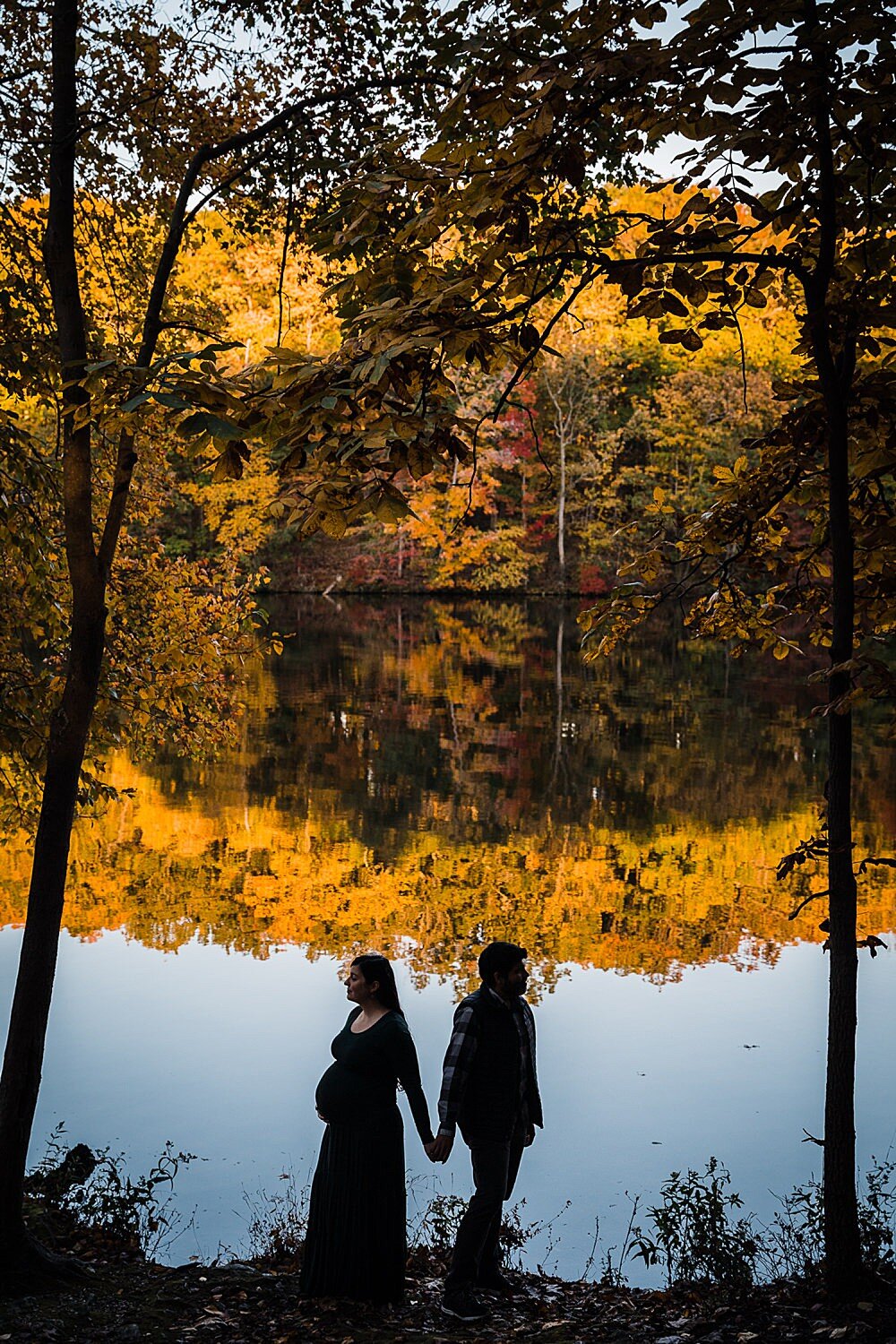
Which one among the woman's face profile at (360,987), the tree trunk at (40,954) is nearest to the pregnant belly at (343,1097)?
the woman's face profile at (360,987)

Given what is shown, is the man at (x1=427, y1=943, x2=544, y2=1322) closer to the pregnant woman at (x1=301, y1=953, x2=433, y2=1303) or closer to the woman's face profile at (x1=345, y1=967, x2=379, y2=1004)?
the pregnant woman at (x1=301, y1=953, x2=433, y2=1303)

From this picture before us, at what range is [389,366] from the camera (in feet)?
12.6

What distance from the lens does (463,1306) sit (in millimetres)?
5039

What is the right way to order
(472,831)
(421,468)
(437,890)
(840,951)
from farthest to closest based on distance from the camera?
1. (472,831)
2. (437,890)
3. (840,951)
4. (421,468)

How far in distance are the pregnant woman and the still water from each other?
1627 millimetres

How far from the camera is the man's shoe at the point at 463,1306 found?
5023mm

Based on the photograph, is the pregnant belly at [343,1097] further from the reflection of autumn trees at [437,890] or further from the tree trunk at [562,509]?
the tree trunk at [562,509]

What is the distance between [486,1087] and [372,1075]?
0.47 meters

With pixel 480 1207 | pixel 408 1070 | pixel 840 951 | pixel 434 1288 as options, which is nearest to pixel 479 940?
pixel 434 1288

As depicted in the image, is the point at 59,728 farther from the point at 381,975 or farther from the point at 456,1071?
the point at 456,1071

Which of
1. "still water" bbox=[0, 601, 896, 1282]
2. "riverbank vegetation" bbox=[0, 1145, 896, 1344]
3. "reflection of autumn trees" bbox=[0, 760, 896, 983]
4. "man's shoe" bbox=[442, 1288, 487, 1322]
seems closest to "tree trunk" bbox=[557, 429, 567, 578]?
"still water" bbox=[0, 601, 896, 1282]

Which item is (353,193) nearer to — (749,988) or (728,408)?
(749,988)

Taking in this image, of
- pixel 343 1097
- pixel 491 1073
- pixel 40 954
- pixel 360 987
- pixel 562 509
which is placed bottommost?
pixel 343 1097

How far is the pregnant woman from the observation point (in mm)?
5035
